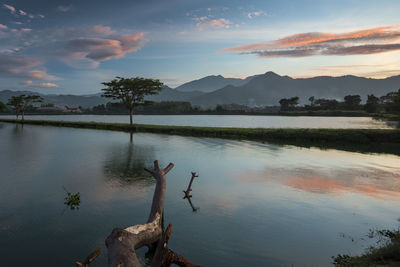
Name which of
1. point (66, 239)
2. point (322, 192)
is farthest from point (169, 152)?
point (66, 239)

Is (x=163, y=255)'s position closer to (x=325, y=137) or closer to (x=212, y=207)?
(x=212, y=207)

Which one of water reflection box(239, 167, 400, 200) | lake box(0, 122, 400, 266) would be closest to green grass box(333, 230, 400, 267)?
lake box(0, 122, 400, 266)

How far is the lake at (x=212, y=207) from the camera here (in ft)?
30.8

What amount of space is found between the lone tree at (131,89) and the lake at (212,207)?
3636 cm

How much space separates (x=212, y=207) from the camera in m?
13.7

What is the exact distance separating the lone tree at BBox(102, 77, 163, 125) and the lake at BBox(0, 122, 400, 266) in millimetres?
36360

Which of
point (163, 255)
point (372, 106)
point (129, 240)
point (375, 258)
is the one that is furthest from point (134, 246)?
point (372, 106)

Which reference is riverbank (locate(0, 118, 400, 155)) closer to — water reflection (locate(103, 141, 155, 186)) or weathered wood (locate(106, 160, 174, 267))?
water reflection (locate(103, 141, 155, 186))

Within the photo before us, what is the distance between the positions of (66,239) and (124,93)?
55292 millimetres

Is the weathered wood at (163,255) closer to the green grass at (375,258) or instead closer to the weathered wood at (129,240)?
the weathered wood at (129,240)

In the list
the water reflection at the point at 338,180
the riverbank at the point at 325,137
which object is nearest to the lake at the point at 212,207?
the water reflection at the point at 338,180

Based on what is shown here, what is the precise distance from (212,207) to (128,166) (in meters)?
11.4

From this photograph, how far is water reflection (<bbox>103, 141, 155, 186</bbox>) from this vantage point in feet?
60.8

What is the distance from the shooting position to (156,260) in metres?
5.23
